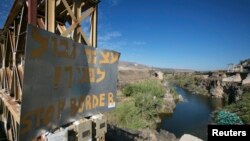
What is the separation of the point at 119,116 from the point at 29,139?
17.0 metres

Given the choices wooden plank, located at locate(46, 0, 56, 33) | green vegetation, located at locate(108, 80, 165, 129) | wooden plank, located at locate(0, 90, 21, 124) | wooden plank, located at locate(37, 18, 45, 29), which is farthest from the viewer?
green vegetation, located at locate(108, 80, 165, 129)

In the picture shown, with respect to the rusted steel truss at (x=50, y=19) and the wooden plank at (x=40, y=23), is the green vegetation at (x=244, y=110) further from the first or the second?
the wooden plank at (x=40, y=23)

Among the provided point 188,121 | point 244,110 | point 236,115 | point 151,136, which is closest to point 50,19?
point 151,136

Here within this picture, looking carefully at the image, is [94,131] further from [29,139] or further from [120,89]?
[120,89]

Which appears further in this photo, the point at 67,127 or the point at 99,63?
the point at 99,63

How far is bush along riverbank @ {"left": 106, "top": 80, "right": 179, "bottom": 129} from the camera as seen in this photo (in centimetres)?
1827

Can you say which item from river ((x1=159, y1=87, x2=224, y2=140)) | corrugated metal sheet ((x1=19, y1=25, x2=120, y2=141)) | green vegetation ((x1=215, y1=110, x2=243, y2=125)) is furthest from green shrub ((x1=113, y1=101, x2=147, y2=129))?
corrugated metal sheet ((x1=19, y1=25, x2=120, y2=141))

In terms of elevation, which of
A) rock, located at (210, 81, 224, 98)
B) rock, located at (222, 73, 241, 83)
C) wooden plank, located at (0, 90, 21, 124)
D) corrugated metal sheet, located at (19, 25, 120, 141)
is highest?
corrugated metal sheet, located at (19, 25, 120, 141)

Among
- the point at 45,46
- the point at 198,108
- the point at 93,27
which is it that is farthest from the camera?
the point at 198,108

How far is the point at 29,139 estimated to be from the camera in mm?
2182

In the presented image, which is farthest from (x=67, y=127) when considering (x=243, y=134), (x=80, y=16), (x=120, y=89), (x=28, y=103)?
(x=120, y=89)

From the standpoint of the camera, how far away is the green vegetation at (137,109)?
1822 cm

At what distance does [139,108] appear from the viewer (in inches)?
922

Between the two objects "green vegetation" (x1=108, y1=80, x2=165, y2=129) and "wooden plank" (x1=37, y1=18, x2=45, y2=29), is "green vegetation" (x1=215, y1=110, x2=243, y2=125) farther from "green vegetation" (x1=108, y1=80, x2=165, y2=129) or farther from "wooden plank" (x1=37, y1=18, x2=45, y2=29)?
"wooden plank" (x1=37, y1=18, x2=45, y2=29)
